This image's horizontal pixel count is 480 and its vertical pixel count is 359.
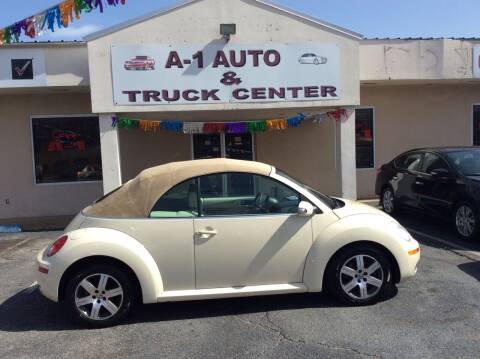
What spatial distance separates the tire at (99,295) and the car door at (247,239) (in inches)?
28.2

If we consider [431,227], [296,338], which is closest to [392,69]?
[431,227]

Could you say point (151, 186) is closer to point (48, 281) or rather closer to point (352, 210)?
point (48, 281)

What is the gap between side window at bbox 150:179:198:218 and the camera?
483cm

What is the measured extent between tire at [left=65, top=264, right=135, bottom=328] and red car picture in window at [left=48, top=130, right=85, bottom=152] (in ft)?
25.3

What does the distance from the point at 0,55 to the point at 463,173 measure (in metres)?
8.83

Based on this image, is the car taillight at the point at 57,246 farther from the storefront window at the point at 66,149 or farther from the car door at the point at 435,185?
the storefront window at the point at 66,149

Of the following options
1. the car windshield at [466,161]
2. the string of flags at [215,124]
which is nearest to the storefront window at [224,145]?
the string of flags at [215,124]

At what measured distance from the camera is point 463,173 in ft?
26.0

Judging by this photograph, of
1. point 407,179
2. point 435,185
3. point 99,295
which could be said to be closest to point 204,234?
point 99,295

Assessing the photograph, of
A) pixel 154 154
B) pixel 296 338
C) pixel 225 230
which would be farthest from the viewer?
pixel 154 154

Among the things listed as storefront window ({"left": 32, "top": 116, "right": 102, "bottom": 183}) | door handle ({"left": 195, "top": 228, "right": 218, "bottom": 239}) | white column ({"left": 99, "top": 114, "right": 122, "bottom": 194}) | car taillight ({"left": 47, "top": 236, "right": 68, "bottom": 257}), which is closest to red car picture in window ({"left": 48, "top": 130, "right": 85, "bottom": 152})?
storefront window ({"left": 32, "top": 116, "right": 102, "bottom": 183})

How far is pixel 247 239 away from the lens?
4.79m

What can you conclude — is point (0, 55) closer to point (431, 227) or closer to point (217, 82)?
point (217, 82)

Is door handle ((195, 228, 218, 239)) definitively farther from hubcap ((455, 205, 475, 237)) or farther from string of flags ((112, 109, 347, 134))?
string of flags ((112, 109, 347, 134))
